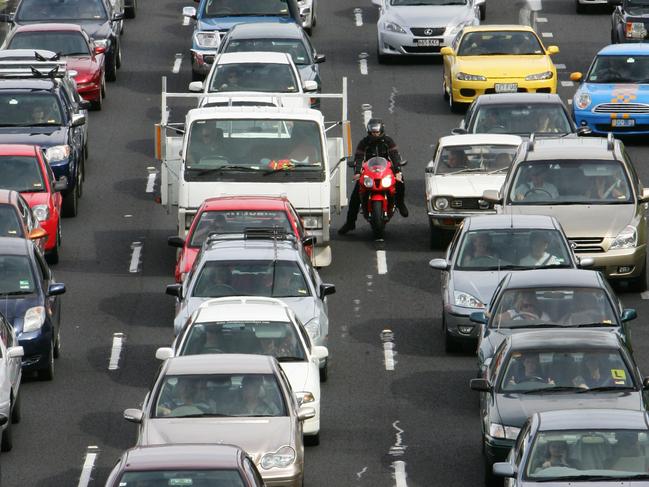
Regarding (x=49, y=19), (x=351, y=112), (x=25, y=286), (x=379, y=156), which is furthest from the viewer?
(x=49, y=19)

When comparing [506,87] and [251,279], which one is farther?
[506,87]

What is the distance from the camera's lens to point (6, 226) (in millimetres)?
31406

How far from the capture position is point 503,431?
74.2ft

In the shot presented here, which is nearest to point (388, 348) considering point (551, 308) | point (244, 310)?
point (551, 308)

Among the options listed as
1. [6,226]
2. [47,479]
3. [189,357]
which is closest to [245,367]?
[189,357]

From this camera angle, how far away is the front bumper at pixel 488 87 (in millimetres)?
42125

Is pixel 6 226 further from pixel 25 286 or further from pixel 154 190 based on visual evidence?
pixel 154 190

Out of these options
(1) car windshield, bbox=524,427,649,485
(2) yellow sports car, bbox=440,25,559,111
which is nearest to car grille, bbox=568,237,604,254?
(2) yellow sports car, bbox=440,25,559,111

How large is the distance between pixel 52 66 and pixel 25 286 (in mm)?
12382

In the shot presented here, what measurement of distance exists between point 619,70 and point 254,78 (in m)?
6.62

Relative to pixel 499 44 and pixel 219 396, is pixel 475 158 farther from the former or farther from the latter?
pixel 219 396

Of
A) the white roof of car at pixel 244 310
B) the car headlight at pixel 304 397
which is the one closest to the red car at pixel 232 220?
the white roof of car at pixel 244 310

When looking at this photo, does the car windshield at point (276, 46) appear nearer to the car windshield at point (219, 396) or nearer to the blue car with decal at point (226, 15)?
the blue car with decal at point (226, 15)

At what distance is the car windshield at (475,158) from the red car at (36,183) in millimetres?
5767
